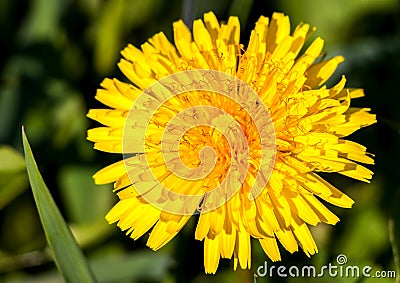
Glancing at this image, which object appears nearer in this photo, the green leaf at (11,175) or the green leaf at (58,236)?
the green leaf at (58,236)

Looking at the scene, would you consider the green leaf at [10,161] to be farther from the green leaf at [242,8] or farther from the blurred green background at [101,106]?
the green leaf at [242,8]

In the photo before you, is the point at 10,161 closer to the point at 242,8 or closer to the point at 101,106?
the point at 101,106

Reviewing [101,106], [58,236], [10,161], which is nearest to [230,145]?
[58,236]

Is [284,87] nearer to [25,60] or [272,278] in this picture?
[272,278]

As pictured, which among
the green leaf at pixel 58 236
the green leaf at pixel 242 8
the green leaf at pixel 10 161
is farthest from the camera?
the green leaf at pixel 242 8

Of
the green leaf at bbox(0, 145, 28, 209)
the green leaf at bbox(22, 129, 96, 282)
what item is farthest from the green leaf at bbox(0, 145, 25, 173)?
the green leaf at bbox(22, 129, 96, 282)

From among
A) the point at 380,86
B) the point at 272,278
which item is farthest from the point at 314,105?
the point at 380,86

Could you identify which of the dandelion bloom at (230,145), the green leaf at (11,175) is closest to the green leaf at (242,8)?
the dandelion bloom at (230,145)
